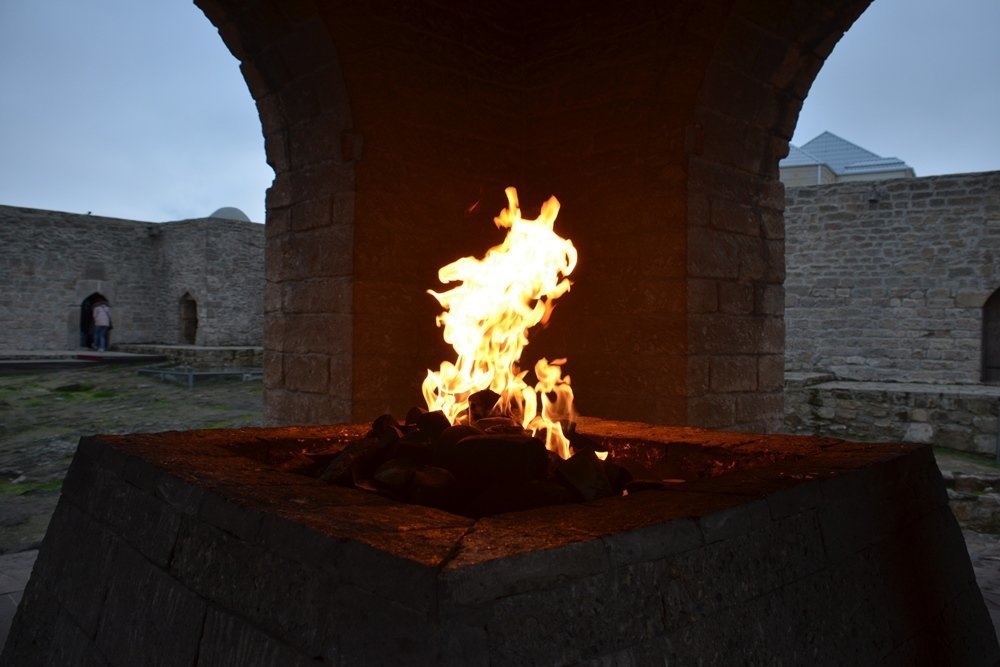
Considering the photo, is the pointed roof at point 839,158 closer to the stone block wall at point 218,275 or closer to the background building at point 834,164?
the background building at point 834,164

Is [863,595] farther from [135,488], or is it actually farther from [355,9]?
[355,9]

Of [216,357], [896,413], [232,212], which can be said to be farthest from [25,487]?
[232,212]

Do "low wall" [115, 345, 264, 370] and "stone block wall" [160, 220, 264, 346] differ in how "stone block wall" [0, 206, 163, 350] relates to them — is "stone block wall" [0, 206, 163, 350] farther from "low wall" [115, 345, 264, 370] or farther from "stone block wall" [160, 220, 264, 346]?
"low wall" [115, 345, 264, 370]

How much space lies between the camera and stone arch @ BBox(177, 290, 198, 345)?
2072 cm

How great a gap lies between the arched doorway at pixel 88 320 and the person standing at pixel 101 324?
73cm

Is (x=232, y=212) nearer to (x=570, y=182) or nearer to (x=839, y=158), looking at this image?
(x=839, y=158)

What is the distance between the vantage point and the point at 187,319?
68.6ft

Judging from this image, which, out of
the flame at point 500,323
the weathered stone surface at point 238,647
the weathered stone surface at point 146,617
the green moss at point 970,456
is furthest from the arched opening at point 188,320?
the weathered stone surface at point 238,647

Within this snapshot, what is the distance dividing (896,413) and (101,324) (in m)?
18.8

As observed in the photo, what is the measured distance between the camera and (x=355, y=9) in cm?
420

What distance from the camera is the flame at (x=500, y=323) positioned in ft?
12.2

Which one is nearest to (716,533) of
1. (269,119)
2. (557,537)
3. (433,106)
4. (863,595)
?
(557,537)

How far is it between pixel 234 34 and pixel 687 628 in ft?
13.9

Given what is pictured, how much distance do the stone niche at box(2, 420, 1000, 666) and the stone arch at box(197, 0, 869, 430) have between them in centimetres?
171
